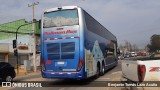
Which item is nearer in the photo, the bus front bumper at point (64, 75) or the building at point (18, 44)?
the bus front bumper at point (64, 75)

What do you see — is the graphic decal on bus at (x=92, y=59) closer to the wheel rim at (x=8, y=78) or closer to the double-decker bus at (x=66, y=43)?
the double-decker bus at (x=66, y=43)

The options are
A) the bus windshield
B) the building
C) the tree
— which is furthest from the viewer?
the tree

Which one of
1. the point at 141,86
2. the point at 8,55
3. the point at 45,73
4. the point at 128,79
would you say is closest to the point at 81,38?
the point at 45,73

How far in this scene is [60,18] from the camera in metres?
15.3

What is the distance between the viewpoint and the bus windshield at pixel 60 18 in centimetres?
1486

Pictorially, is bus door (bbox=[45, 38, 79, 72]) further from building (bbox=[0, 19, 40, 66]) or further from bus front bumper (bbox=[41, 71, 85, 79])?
building (bbox=[0, 19, 40, 66])

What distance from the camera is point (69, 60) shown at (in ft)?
48.2

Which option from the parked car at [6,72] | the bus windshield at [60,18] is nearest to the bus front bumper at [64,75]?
the bus windshield at [60,18]

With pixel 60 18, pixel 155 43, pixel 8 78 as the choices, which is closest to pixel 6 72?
pixel 8 78

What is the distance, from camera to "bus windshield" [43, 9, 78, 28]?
1486cm

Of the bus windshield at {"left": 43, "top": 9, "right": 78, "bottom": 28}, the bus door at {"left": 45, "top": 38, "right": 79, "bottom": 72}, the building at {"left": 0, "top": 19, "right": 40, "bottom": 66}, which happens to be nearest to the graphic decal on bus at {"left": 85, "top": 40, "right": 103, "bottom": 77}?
the bus door at {"left": 45, "top": 38, "right": 79, "bottom": 72}

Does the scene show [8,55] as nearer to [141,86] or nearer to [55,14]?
[55,14]

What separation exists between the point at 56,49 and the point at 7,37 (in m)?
45.1

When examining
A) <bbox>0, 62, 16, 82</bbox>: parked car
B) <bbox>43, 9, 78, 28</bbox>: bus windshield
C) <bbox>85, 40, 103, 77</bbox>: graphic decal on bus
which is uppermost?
<bbox>43, 9, 78, 28</bbox>: bus windshield
